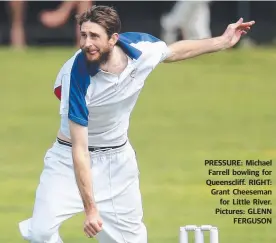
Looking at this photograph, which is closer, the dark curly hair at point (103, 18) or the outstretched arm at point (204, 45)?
the dark curly hair at point (103, 18)

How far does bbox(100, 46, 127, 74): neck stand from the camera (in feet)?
28.2

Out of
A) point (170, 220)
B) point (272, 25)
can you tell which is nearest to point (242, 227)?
point (170, 220)

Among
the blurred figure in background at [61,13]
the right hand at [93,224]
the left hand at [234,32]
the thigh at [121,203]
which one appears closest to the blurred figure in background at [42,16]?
the blurred figure in background at [61,13]

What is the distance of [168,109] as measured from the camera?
63.0 ft

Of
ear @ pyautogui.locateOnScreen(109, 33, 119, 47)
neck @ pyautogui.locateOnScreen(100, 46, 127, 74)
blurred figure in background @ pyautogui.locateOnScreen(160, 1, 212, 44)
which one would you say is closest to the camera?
ear @ pyautogui.locateOnScreen(109, 33, 119, 47)

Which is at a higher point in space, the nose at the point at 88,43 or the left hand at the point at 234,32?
the left hand at the point at 234,32

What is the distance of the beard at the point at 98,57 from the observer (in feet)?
27.5

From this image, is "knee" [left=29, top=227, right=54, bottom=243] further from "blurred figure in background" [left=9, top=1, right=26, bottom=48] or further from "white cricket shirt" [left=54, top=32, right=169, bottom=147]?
"blurred figure in background" [left=9, top=1, right=26, bottom=48]

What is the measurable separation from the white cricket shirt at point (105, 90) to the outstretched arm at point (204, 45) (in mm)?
146

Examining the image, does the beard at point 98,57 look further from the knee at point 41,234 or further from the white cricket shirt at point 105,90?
the knee at point 41,234

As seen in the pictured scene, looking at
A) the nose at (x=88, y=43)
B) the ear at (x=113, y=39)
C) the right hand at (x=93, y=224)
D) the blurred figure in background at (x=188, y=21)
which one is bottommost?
the right hand at (x=93, y=224)

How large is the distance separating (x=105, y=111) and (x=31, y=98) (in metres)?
11.4

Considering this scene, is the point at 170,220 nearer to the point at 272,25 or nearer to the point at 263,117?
the point at 263,117

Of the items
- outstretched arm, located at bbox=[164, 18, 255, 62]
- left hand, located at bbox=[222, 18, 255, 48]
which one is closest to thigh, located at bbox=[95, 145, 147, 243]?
outstretched arm, located at bbox=[164, 18, 255, 62]
